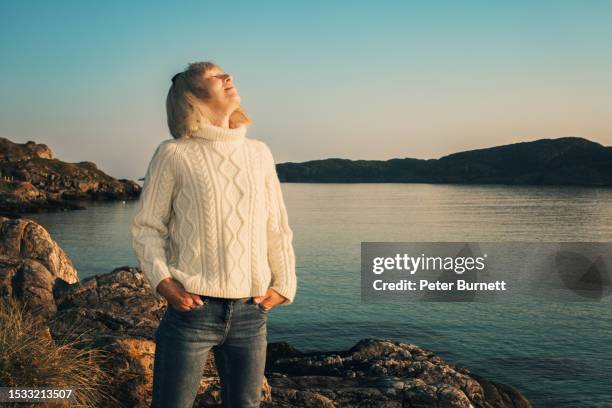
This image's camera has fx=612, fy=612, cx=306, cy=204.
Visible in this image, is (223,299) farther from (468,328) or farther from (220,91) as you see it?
(468,328)

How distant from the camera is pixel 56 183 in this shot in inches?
4729

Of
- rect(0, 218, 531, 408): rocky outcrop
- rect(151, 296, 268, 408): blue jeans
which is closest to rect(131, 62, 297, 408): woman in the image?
rect(151, 296, 268, 408): blue jeans

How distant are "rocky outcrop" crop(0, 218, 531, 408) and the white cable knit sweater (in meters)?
3.18

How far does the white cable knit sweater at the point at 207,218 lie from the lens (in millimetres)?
3207

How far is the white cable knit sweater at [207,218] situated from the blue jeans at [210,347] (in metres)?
0.11

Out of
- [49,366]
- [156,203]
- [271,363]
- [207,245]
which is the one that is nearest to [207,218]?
[207,245]

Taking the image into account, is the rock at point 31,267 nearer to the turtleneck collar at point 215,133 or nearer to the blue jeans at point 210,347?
the blue jeans at point 210,347

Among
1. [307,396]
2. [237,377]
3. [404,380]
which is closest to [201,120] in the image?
[237,377]

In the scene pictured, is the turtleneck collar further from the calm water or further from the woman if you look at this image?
the calm water

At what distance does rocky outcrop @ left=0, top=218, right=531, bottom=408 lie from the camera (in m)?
6.10

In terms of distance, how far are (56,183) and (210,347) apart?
415 feet

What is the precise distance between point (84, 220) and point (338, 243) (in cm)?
3742

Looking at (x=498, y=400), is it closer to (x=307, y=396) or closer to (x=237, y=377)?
(x=307, y=396)

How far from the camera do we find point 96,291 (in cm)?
1017
